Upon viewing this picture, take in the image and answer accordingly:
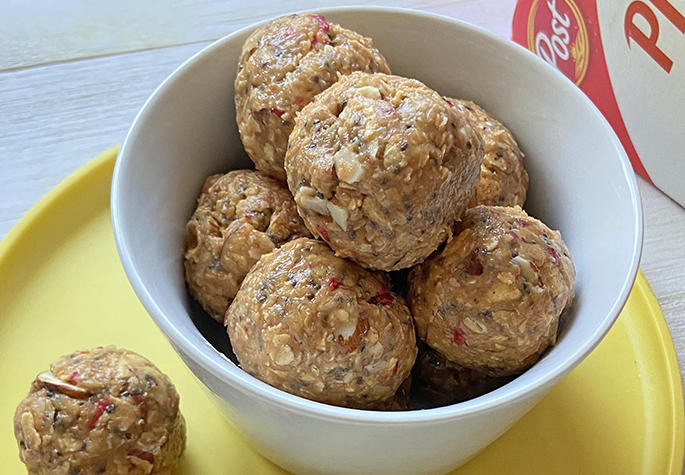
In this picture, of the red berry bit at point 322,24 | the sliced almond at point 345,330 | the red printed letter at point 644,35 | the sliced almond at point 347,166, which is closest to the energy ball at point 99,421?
the sliced almond at point 345,330

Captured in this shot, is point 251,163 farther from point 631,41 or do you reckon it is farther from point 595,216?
point 631,41

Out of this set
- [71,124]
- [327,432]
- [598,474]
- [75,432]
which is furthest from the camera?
[71,124]

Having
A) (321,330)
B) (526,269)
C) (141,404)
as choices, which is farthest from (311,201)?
(141,404)

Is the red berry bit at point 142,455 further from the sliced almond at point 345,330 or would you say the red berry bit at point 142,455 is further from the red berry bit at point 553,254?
the red berry bit at point 553,254

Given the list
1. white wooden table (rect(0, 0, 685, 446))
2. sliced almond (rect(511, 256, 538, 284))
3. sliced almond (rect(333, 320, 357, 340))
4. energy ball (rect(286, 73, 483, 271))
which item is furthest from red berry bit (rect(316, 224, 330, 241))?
white wooden table (rect(0, 0, 685, 446))

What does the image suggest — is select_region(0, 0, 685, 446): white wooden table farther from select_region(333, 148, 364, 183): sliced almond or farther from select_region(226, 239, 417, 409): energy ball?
select_region(333, 148, 364, 183): sliced almond

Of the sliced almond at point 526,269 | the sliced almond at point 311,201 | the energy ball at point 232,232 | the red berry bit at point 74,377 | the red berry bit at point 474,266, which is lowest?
the red berry bit at point 74,377

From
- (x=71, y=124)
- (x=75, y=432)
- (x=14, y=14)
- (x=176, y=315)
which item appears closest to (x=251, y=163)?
(x=176, y=315)
